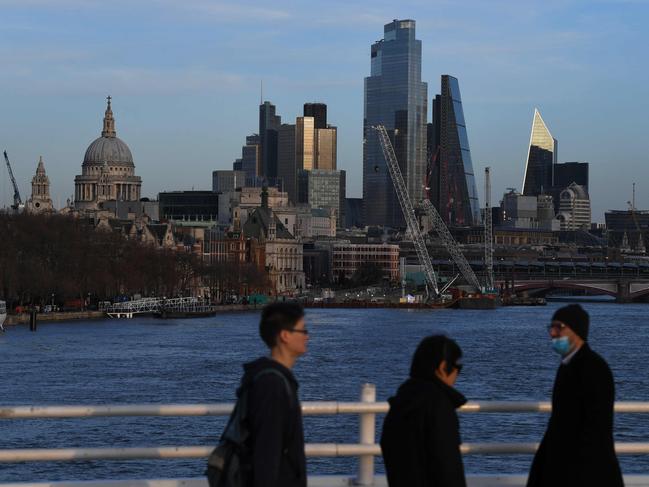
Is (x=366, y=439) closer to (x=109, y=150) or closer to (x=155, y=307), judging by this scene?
(x=155, y=307)

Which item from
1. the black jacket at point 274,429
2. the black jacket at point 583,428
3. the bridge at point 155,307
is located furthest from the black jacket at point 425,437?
the bridge at point 155,307

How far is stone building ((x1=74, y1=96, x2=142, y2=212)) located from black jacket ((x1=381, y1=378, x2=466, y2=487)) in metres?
167

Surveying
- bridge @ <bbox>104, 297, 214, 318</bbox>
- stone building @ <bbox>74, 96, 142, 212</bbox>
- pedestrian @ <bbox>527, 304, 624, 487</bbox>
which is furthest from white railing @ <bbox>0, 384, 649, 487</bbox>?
stone building @ <bbox>74, 96, 142, 212</bbox>

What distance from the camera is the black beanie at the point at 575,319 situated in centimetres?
722

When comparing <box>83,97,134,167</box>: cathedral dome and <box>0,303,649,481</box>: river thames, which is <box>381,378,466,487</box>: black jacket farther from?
<box>83,97,134,167</box>: cathedral dome

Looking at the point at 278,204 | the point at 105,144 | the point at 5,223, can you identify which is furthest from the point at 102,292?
the point at 278,204

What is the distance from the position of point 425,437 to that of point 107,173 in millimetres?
169131

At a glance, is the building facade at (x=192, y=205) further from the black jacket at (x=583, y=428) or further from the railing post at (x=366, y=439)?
the black jacket at (x=583, y=428)

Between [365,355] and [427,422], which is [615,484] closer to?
[427,422]

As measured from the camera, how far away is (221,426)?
1027 inches

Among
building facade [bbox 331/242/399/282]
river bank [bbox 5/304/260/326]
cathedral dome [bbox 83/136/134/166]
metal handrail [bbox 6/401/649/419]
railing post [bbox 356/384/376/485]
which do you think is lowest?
river bank [bbox 5/304/260/326]

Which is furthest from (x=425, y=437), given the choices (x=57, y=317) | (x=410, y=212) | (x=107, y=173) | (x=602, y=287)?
(x=107, y=173)

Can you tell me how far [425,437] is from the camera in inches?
268

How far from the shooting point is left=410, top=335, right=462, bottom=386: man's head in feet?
22.7
